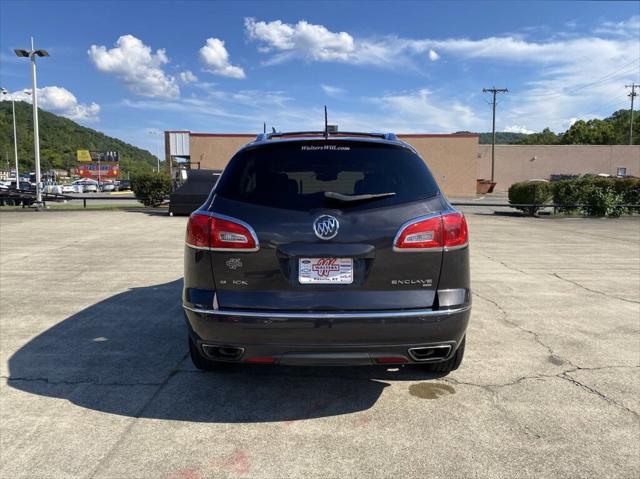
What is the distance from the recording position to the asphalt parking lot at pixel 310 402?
276cm

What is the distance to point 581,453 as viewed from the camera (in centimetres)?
286

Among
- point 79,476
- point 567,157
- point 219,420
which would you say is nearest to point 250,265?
point 219,420

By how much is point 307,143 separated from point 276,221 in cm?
67

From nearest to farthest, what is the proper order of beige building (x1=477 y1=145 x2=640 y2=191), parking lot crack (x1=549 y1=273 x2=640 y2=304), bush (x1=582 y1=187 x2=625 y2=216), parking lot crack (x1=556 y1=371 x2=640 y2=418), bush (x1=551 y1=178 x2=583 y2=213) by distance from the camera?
parking lot crack (x1=556 y1=371 x2=640 y2=418), parking lot crack (x1=549 y1=273 x2=640 y2=304), bush (x1=582 y1=187 x2=625 y2=216), bush (x1=551 y1=178 x2=583 y2=213), beige building (x1=477 y1=145 x2=640 y2=191)

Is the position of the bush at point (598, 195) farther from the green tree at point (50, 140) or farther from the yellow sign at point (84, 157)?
the yellow sign at point (84, 157)

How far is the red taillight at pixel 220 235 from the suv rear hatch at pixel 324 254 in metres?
0.02

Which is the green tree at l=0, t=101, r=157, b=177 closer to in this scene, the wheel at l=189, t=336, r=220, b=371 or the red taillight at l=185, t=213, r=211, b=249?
the wheel at l=189, t=336, r=220, b=371

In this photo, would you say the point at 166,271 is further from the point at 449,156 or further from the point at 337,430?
the point at 449,156

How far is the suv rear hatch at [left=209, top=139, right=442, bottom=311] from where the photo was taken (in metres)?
2.97

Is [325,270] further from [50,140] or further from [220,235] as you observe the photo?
[50,140]

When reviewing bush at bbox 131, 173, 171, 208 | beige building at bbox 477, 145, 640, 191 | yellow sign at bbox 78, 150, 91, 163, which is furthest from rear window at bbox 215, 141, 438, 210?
yellow sign at bbox 78, 150, 91, 163

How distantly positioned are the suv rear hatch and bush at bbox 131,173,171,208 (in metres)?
21.5

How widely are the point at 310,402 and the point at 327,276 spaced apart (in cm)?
106

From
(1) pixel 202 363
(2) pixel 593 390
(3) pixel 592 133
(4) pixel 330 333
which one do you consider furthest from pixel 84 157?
(2) pixel 593 390
